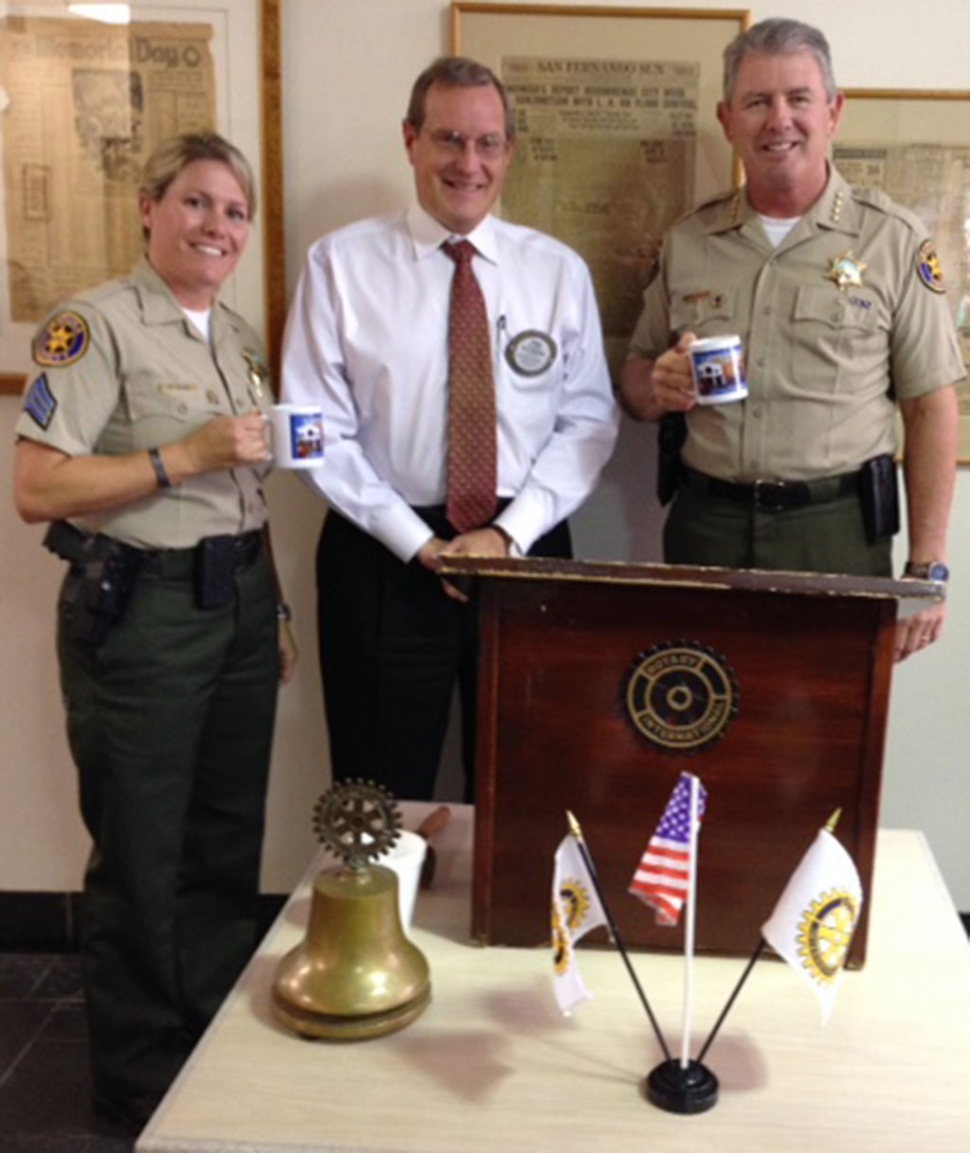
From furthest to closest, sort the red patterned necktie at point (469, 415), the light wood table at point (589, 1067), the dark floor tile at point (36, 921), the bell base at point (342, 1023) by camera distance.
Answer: the dark floor tile at point (36, 921), the red patterned necktie at point (469, 415), the bell base at point (342, 1023), the light wood table at point (589, 1067)

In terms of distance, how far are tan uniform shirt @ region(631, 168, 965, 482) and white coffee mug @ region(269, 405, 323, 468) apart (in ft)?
2.41

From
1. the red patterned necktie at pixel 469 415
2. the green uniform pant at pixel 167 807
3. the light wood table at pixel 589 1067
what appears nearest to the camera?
the light wood table at pixel 589 1067

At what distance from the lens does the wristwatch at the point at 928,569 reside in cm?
212

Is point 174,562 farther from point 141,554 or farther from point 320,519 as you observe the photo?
point 320,519

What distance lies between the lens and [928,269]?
209cm

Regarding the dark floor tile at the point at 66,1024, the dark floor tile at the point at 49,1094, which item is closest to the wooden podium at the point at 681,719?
the dark floor tile at the point at 49,1094

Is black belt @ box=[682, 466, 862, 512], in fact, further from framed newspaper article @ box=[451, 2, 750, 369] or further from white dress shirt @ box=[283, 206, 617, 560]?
framed newspaper article @ box=[451, 2, 750, 369]

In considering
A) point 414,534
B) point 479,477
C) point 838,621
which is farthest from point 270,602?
point 838,621

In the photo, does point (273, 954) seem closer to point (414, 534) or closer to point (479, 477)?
point (414, 534)

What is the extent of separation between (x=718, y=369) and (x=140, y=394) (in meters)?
0.89

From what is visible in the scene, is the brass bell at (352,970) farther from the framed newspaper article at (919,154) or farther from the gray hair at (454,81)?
the framed newspaper article at (919,154)

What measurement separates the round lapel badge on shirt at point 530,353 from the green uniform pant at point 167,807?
569mm

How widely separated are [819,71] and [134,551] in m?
1.32

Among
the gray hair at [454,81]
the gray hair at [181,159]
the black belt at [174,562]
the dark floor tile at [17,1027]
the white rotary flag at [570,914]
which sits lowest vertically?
the dark floor tile at [17,1027]
